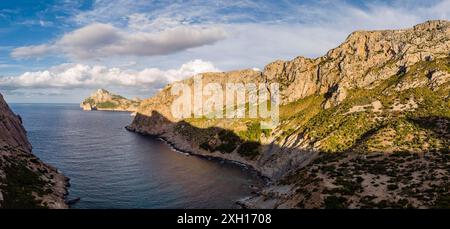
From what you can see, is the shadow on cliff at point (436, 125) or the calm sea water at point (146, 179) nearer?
the calm sea water at point (146, 179)

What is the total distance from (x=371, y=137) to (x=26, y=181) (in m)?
105

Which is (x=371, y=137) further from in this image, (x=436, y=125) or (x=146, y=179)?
(x=146, y=179)

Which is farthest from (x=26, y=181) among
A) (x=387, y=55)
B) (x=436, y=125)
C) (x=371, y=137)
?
(x=387, y=55)

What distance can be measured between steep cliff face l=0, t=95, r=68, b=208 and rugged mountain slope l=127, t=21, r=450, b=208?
56161 mm

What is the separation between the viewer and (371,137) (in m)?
120

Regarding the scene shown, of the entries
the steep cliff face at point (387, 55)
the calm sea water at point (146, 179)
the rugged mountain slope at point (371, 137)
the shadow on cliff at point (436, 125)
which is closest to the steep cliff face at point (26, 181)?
the calm sea water at point (146, 179)

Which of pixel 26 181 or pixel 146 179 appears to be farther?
pixel 146 179

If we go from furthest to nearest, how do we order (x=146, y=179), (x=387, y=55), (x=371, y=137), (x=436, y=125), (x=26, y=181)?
(x=387, y=55) → (x=146, y=179) → (x=436, y=125) → (x=371, y=137) → (x=26, y=181)

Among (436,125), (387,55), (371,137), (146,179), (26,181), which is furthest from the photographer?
(387,55)

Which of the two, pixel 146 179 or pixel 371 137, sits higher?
pixel 371 137

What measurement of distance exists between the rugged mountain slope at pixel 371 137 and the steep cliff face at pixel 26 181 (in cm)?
5616

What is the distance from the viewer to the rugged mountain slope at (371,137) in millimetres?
88250

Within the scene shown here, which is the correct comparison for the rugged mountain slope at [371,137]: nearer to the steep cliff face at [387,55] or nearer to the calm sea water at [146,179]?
the steep cliff face at [387,55]

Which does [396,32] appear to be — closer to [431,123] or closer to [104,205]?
[431,123]
